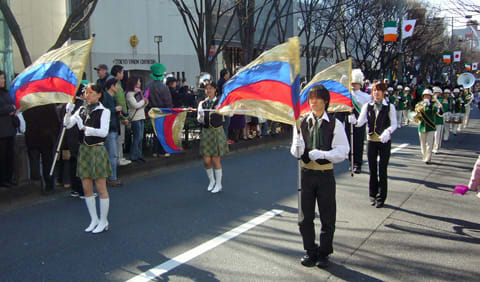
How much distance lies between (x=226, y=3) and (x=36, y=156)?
16.6m

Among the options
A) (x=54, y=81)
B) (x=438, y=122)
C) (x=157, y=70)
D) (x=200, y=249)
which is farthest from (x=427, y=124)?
(x=54, y=81)

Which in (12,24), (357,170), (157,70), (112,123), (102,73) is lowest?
(357,170)

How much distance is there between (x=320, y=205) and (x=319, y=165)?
1.34ft

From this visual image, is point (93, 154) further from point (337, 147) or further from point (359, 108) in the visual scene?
point (359, 108)

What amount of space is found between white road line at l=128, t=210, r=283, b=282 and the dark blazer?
414 centimetres

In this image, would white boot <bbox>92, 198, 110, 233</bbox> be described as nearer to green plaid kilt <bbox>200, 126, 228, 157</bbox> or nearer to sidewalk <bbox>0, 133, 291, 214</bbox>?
sidewalk <bbox>0, 133, 291, 214</bbox>

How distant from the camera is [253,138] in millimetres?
13453

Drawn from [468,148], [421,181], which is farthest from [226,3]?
[421,181]

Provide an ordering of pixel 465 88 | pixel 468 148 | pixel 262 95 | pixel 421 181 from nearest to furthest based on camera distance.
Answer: pixel 262 95
pixel 421 181
pixel 468 148
pixel 465 88

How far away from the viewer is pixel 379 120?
7168 millimetres

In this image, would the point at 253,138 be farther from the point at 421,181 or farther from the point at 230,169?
the point at 421,181

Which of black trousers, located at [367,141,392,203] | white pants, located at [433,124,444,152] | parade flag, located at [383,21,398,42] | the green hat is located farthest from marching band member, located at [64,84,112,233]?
parade flag, located at [383,21,398,42]

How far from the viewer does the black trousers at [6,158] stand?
730cm

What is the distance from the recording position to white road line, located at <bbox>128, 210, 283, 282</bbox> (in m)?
4.49
